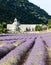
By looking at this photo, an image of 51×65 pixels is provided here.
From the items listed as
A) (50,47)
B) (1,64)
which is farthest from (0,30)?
(1,64)

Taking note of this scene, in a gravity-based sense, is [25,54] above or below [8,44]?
above

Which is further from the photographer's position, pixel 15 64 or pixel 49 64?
pixel 49 64

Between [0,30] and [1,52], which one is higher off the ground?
[1,52]

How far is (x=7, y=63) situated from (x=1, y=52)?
7.54 m

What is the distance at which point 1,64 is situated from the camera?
576 inches

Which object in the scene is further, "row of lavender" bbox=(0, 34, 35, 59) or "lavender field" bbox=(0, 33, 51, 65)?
"row of lavender" bbox=(0, 34, 35, 59)

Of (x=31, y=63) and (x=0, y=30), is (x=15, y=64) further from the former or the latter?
(x=0, y=30)

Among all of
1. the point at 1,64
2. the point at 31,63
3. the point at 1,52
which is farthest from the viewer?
the point at 1,52

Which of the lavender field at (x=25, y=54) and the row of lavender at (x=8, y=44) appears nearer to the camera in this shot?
the lavender field at (x=25, y=54)

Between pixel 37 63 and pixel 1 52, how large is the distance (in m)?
6.74

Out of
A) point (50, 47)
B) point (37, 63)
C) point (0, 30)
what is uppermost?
point (37, 63)

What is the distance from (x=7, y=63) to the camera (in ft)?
48.5

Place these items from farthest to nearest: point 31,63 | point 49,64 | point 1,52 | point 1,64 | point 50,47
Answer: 1. point 50,47
2. point 1,52
3. point 49,64
4. point 31,63
5. point 1,64

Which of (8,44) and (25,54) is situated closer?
(25,54)
